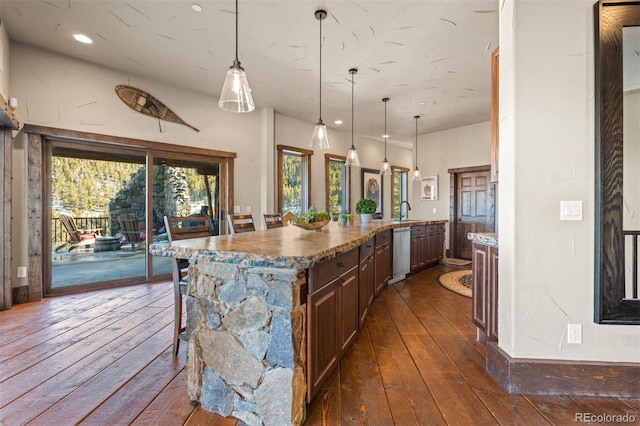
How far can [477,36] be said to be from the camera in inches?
118

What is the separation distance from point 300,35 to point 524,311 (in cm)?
312

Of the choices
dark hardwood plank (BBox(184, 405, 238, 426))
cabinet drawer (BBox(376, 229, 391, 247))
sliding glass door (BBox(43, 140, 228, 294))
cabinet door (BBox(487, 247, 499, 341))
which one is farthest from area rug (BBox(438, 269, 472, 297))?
sliding glass door (BBox(43, 140, 228, 294))

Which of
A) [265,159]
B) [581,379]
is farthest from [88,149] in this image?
[581,379]

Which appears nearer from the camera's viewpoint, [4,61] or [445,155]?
[4,61]

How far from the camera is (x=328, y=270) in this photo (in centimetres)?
164

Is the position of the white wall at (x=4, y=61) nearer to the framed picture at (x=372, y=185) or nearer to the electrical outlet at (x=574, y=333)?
the electrical outlet at (x=574, y=333)

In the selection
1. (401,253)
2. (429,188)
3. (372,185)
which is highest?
(372,185)

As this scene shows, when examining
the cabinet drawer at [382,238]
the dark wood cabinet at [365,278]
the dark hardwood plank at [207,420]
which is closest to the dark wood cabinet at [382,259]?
the cabinet drawer at [382,238]

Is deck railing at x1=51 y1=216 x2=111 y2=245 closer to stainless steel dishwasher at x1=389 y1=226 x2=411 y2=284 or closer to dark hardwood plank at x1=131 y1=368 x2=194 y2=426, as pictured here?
dark hardwood plank at x1=131 y1=368 x2=194 y2=426

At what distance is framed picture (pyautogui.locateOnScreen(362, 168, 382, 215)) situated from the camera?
7160 millimetres

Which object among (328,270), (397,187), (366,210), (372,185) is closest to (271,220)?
(366,210)

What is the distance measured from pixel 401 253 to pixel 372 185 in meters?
3.28

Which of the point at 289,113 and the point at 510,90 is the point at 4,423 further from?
the point at 289,113

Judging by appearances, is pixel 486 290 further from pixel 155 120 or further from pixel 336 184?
pixel 336 184
